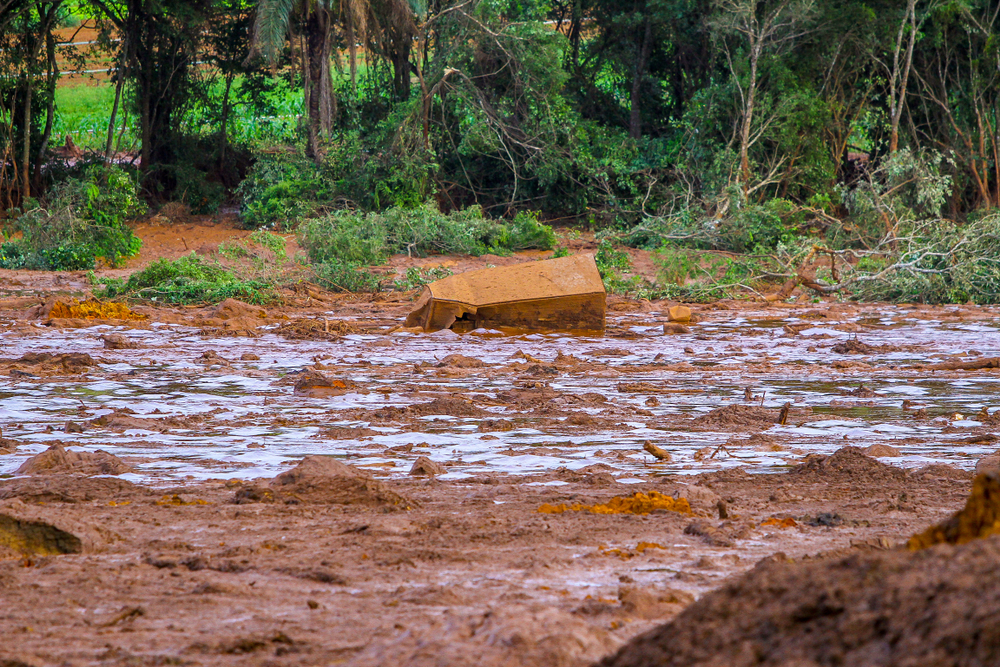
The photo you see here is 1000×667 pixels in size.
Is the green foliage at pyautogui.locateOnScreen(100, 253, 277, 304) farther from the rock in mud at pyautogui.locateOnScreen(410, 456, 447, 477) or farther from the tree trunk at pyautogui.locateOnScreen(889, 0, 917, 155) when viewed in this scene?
the tree trunk at pyautogui.locateOnScreen(889, 0, 917, 155)

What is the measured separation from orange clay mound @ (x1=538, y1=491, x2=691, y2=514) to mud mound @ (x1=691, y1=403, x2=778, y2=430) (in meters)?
2.04

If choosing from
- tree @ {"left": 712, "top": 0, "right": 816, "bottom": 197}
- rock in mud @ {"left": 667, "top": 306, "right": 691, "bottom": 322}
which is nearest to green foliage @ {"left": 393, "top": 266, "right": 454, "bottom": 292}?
rock in mud @ {"left": 667, "top": 306, "right": 691, "bottom": 322}

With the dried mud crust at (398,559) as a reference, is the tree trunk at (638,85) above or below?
above

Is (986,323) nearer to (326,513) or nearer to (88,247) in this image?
(326,513)

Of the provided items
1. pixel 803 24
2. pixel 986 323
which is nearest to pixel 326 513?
pixel 986 323

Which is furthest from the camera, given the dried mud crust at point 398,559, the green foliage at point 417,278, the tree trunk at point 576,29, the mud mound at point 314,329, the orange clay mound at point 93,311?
the tree trunk at point 576,29

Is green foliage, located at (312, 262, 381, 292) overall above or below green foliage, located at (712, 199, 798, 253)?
below

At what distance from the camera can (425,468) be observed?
4.30 meters

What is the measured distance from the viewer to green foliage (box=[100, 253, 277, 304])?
1281cm

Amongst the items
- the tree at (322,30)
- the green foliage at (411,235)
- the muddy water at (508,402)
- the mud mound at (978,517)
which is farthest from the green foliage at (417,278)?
the mud mound at (978,517)

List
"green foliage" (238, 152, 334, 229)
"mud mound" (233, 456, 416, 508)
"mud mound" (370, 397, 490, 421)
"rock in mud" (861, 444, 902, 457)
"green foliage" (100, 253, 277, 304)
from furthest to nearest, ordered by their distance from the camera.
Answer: "green foliage" (238, 152, 334, 229), "green foliage" (100, 253, 277, 304), "mud mound" (370, 397, 490, 421), "rock in mud" (861, 444, 902, 457), "mud mound" (233, 456, 416, 508)

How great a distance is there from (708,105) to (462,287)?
11.9 m

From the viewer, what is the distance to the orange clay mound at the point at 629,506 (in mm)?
3516

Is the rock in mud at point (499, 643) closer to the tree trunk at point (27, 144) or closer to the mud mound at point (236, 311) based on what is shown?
the mud mound at point (236, 311)
